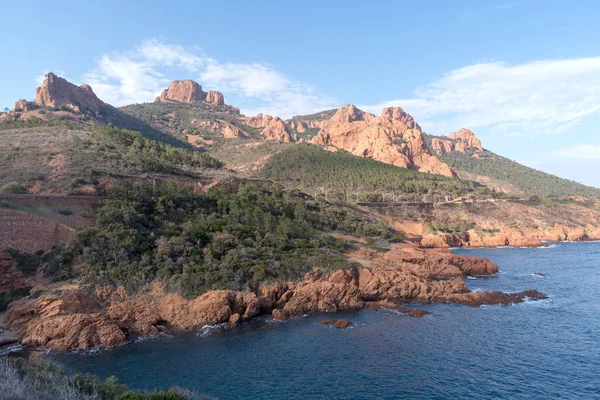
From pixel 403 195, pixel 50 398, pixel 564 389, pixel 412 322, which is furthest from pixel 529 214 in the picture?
pixel 50 398

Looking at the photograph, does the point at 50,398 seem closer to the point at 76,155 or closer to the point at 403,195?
the point at 76,155

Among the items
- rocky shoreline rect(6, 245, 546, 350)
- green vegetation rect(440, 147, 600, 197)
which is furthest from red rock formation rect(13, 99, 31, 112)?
green vegetation rect(440, 147, 600, 197)

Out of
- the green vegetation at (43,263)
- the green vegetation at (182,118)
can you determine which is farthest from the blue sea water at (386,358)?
the green vegetation at (182,118)

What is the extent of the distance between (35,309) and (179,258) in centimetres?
1022

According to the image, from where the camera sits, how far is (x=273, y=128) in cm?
17888

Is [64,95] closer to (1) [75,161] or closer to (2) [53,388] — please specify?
(1) [75,161]

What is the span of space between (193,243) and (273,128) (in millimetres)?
147781

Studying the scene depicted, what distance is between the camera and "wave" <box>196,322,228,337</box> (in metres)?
26.3

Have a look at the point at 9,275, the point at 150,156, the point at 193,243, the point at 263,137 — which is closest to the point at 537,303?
the point at 193,243

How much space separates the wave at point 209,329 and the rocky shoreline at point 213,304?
35 cm

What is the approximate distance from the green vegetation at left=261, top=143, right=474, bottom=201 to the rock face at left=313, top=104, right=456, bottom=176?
1072 cm

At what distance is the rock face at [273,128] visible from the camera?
174m

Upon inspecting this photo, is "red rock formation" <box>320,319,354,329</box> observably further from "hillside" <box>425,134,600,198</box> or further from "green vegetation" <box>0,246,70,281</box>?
"hillside" <box>425,134,600,198</box>

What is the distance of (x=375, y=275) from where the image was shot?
36.0 metres
